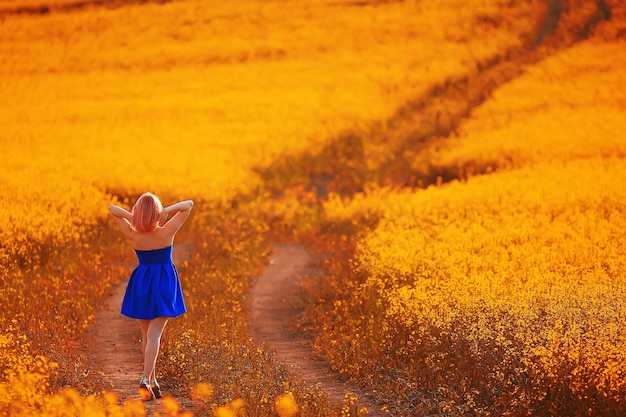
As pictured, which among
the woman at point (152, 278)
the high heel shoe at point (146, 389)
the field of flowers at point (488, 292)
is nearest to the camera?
the field of flowers at point (488, 292)

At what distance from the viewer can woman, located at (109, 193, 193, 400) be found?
7.23m

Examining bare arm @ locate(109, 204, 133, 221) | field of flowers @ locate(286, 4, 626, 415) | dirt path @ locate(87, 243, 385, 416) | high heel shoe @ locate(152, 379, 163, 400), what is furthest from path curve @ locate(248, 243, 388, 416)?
bare arm @ locate(109, 204, 133, 221)

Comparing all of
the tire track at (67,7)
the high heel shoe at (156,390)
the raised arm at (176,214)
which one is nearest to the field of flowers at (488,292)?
the high heel shoe at (156,390)

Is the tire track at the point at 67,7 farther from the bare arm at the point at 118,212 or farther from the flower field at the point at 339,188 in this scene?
the bare arm at the point at 118,212

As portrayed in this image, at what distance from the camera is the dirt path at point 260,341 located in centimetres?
802

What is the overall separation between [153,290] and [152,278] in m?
0.13

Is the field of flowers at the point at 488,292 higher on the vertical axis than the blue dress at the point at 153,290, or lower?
lower

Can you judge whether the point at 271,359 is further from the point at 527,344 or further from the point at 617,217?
the point at 617,217

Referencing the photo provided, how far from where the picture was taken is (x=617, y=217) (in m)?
13.9

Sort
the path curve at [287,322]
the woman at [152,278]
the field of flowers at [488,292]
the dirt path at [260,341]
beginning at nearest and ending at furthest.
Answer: the field of flowers at [488,292] → the woman at [152,278] → the dirt path at [260,341] → the path curve at [287,322]

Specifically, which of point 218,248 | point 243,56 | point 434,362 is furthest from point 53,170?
point 243,56

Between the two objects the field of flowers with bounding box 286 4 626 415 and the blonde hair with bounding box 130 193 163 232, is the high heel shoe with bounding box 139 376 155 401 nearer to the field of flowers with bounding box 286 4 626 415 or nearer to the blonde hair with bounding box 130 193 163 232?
the blonde hair with bounding box 130 193 163 232

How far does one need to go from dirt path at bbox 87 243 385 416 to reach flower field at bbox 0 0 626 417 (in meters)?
0.25

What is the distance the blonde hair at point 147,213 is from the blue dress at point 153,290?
0.27 m
